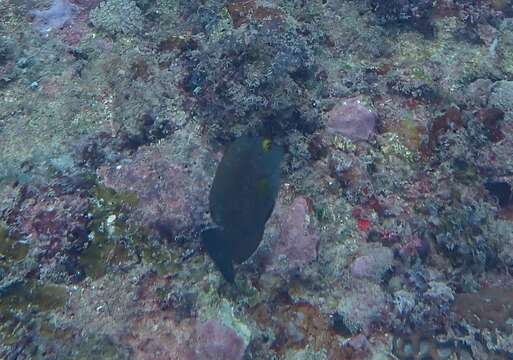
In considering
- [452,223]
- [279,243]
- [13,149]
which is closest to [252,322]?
[279,243]

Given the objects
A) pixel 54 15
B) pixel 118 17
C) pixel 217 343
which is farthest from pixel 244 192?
pixel 54 15

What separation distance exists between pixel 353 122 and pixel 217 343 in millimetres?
2202

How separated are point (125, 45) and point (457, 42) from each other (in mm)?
3581

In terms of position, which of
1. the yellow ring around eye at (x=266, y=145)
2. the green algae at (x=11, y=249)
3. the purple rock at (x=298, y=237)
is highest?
the yellow ring around eye at (x=266, y=145)

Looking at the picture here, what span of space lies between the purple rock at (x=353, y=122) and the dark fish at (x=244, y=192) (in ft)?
4.02

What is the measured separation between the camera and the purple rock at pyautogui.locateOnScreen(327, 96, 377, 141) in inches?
146

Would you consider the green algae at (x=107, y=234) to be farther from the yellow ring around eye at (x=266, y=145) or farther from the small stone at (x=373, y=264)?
the small stone at (x=373, y=264)

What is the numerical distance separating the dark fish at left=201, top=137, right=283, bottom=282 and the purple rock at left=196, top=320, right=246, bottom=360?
19.2 inches

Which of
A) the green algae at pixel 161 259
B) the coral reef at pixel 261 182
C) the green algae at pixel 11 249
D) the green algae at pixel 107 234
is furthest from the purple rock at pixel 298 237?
the green algae at pixel 11 249

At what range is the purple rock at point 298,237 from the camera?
3.10 m

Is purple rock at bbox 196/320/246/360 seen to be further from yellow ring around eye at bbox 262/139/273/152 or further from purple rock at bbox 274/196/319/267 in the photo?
yellow ring around eye at bbox 262/139/273/152

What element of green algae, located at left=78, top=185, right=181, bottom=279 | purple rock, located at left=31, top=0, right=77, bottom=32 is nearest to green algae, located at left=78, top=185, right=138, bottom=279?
green algae, located at left=78, top=185, right=181, bottom=279

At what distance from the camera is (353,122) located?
3730 mm

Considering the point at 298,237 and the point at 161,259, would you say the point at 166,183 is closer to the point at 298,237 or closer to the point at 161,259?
the point at 161,259
